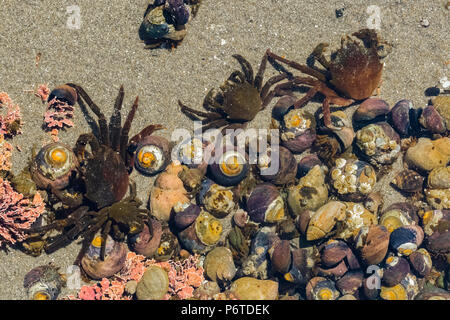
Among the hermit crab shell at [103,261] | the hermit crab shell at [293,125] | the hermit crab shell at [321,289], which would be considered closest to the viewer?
the hermit crab shell at [103,261]

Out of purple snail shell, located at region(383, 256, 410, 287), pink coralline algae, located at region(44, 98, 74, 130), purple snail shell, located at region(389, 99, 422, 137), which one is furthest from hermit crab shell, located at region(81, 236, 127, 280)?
purple snail shell, located at region(389, 99, 422, 137)

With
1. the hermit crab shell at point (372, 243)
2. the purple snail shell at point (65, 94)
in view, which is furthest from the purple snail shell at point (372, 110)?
the purple snail shell at point (65, 94)

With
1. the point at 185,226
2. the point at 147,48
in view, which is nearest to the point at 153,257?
the point at 185,226

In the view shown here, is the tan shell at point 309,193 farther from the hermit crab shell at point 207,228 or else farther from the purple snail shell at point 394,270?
the purple snail shell at point 394,270

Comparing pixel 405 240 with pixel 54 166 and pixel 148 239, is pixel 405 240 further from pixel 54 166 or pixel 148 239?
pixel 54 166

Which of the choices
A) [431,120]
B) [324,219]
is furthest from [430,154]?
[324,219]

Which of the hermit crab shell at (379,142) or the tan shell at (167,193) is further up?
the hermit crab shell at (379,142)

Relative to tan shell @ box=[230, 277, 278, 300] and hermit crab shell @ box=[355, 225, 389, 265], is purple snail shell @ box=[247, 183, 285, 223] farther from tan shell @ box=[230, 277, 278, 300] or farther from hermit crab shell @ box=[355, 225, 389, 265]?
hermit crab shell @ box=[355, 225, 389, 265]
